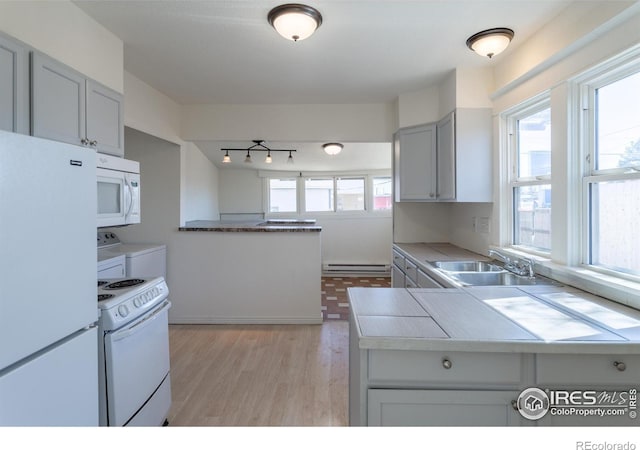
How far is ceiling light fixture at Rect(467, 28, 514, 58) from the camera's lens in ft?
6.77

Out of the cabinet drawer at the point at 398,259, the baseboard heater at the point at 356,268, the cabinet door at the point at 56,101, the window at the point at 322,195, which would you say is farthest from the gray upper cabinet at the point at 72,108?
the baseboard heater at the point at 356,268

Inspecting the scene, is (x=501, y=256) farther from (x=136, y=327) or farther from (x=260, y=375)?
(x=136, y=327)

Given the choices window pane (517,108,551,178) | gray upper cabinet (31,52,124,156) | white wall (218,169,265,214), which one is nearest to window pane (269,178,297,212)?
white wall (218,169,265,214)

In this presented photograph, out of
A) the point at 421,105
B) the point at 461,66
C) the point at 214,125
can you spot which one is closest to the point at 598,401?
the point at 461,66

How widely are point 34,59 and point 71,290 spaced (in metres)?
1.20

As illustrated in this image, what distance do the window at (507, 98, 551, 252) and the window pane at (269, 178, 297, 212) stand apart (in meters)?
4.02

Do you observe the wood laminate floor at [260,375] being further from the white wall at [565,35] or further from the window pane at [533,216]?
the white wall at [565,35]

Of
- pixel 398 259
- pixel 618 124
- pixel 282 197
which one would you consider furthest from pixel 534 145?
pixel 282 197

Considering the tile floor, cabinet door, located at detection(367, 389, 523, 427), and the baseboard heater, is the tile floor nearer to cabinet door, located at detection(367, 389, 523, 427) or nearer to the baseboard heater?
the baseboard heater

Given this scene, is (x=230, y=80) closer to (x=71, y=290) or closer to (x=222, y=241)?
(x=222, y=241)

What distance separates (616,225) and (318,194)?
4.69 m

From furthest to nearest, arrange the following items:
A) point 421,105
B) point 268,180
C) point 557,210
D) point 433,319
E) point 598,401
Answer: point 268,180 → point 421,105 → point 557,210 → point 433,319 → point 598,401

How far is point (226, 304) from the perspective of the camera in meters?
3.57

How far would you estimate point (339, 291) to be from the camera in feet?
16.0
